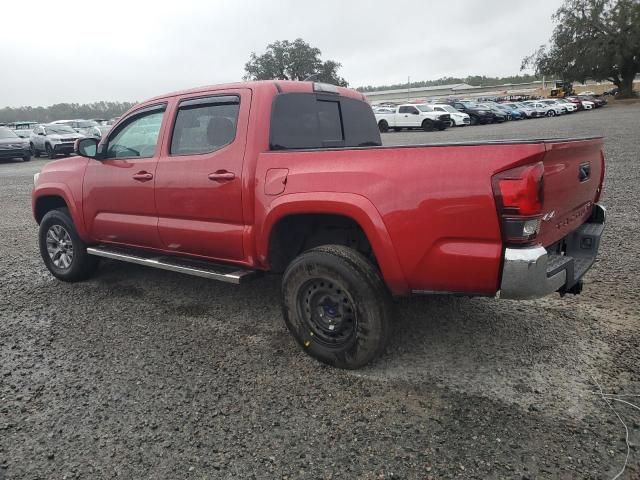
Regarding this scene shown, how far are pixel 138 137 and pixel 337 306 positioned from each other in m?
2.54

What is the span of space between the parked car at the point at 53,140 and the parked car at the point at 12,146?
40.4 inches

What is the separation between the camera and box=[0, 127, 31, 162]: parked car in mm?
20594

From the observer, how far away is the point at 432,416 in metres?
2.69

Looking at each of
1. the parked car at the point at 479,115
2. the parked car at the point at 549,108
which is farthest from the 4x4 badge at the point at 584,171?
the parked car at the point at 549,108

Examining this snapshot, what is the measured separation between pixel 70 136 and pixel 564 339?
23.7 meters

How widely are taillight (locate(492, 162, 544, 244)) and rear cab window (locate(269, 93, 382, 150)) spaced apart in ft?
5.56

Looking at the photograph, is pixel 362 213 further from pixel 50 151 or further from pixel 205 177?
pixel 50 151

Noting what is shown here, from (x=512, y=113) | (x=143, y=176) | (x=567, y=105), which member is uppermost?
(x=567, y=105)

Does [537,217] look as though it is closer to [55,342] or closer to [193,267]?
[193,267]

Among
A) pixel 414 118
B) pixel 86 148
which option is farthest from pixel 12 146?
pixel 414 118

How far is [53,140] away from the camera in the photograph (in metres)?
22.0

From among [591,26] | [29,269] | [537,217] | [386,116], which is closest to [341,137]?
[537,217]

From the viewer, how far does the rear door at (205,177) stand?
11.6ft

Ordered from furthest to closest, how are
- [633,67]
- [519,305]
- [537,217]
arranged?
[633,67] < [519,305] < [537,217]
